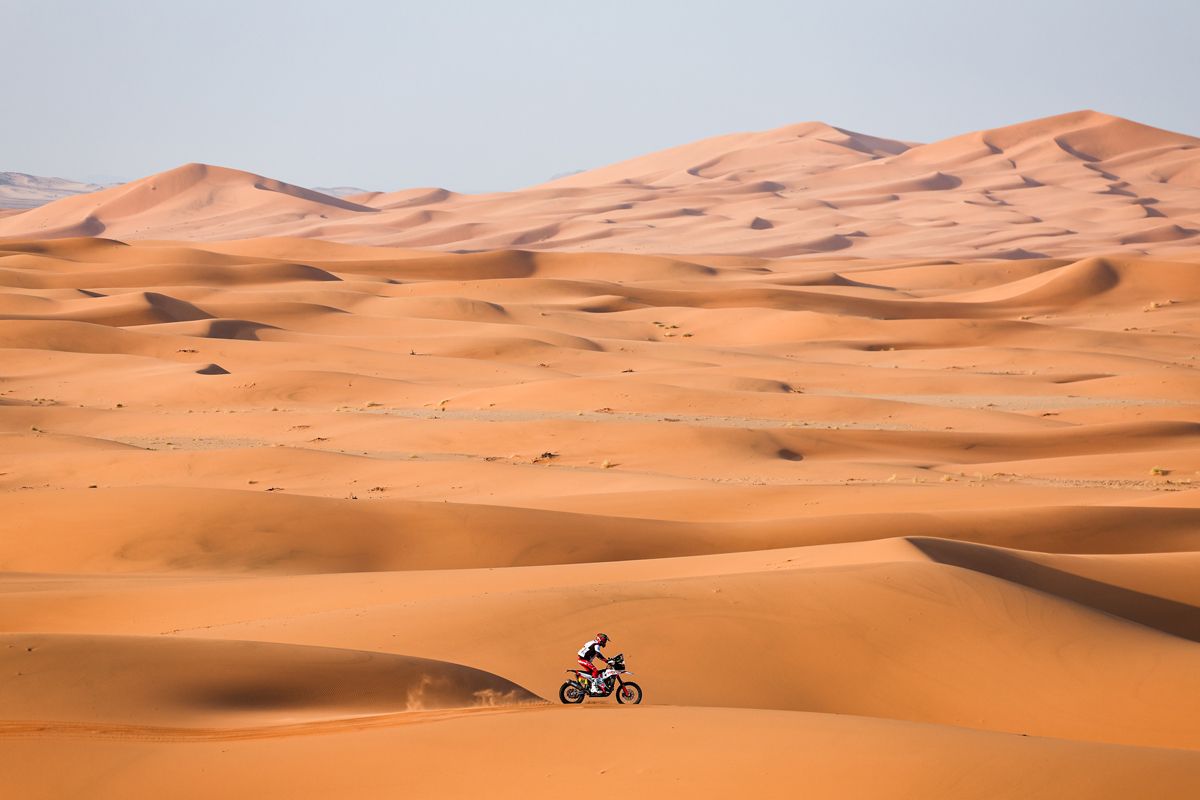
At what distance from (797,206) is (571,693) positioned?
102m

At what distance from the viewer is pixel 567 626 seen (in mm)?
8086

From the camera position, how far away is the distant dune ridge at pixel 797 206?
292 feet

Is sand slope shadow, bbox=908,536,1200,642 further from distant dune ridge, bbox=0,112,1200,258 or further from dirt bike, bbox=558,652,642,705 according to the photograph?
distant dune ridge, bbox=0,112,1200,258

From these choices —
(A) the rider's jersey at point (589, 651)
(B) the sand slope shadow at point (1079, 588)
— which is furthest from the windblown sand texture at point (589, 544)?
(A) the rider's jersey at point (589, 651)

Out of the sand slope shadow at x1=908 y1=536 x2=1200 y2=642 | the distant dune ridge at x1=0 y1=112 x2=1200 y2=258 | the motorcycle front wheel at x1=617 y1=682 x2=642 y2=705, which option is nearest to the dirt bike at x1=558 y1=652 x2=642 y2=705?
the motorcycle front wheel at x1=617 y1=682 x2=642 y2=705

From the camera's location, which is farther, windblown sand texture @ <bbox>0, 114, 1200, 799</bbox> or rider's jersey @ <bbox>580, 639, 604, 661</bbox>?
rider's jersey @ <bbox>580, 639, 604, 661</bbox>

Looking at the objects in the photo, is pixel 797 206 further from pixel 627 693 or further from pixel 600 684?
pixel 600 684

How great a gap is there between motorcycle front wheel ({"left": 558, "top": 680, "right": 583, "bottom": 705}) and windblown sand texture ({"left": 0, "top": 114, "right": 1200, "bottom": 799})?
0.38 feet

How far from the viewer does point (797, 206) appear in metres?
106

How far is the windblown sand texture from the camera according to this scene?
5.03 metres

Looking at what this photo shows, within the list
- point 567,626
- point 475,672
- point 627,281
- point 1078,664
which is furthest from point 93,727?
point 627,281

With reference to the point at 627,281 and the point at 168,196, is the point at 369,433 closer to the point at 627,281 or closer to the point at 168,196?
the point at 627,281

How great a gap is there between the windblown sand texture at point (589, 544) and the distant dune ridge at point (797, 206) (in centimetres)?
4807

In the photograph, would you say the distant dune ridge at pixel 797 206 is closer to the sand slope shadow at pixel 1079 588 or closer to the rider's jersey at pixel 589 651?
the sand slope shadow at pixel 1079 588
